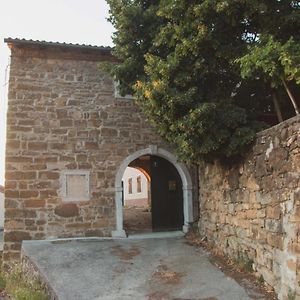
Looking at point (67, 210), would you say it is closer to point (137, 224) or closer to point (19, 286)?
point (19, 286)

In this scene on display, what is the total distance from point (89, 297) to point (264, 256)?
2.45 meters

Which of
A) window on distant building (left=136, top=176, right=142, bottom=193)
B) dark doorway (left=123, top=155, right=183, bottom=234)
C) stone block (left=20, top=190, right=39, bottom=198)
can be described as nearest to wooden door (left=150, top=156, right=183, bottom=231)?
dark doorway (left=123, top=155, right=183, bottom=234)

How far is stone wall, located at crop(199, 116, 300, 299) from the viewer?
493cm

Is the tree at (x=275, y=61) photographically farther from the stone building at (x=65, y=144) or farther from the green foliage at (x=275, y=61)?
the stone building at (x=65, y=144)

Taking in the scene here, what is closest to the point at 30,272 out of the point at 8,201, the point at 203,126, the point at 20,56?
the point at 8,201

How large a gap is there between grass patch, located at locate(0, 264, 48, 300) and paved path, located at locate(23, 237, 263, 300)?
0.24m

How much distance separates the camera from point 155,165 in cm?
1095

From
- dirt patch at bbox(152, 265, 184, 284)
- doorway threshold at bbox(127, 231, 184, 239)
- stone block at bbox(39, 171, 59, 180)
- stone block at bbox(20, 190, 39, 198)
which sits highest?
stone block at bbox(39, 171, 59, 180)

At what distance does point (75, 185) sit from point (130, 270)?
3.28m

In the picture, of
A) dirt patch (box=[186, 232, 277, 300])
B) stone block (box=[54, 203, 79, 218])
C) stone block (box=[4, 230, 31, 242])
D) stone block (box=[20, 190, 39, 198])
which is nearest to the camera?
dirt patch (box=[186, 232, 277, 300])

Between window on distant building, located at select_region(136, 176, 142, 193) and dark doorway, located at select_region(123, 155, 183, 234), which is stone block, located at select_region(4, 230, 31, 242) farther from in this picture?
window on distant building, located at select_region(136, 176, 142, 193)

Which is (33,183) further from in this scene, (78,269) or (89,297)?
(89,297)

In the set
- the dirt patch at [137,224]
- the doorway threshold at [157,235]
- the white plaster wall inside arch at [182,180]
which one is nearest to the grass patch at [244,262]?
the doorway threshold at [157,235]

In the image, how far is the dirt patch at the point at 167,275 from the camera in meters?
6.18
